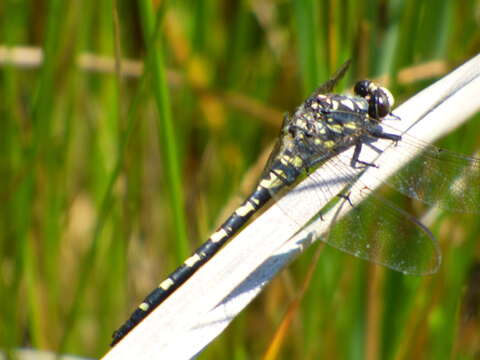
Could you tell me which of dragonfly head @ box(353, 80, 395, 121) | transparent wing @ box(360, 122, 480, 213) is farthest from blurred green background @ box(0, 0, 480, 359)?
transparent wing @ box(360, 122, 480, 213)

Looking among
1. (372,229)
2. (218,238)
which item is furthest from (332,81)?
(218,238)

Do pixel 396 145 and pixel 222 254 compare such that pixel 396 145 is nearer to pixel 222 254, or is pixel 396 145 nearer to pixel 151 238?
pixel 222 254

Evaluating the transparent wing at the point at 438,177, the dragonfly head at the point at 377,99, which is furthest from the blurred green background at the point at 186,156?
the transparent wing at the point at 438,177

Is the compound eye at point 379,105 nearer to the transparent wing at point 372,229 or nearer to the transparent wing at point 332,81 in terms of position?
the transparent wing at point 332,81

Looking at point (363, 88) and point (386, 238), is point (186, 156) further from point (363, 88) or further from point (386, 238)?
point (386, 238)

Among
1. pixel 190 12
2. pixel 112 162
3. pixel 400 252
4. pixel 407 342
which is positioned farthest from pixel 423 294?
pixel 190 12

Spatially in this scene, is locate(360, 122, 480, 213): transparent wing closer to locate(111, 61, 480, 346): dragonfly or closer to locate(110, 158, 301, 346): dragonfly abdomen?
locate(111, 61, 480, 346): dragonfly
